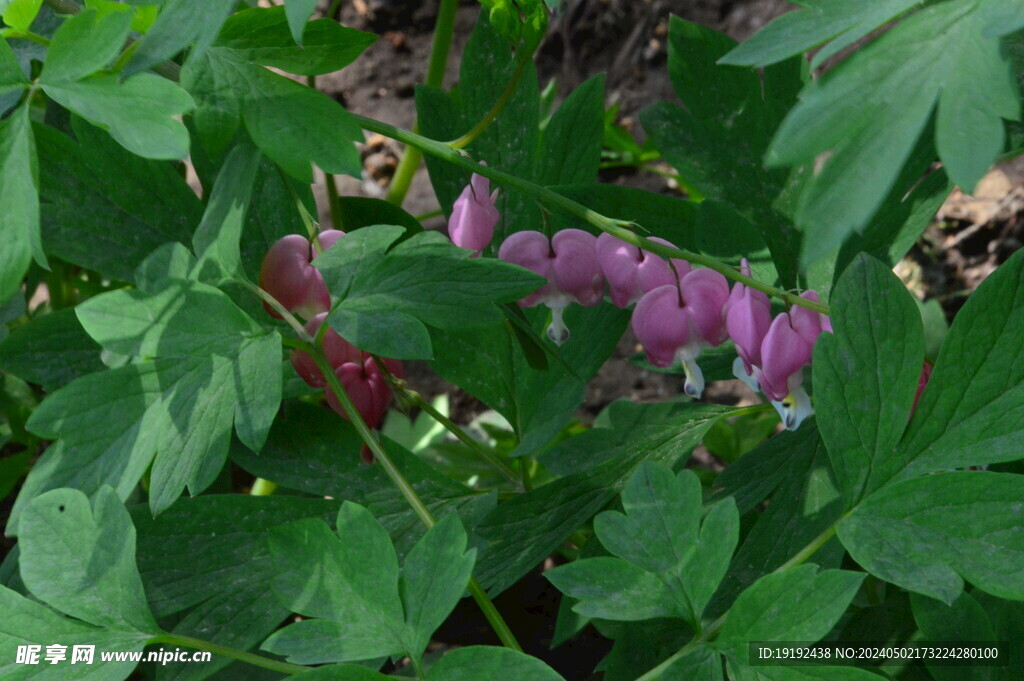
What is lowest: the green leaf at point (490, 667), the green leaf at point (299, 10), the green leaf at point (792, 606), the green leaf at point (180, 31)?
the green leaf at point (490, 667)

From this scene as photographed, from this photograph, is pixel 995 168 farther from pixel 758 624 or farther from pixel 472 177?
pixel 758 624

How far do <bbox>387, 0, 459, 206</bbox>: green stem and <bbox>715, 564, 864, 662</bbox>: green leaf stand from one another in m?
0.82

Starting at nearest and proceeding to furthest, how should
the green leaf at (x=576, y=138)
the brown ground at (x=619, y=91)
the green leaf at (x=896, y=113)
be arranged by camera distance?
the green leaf at (x=896, y=113) → the green leaf at (x=576, y=138) → the brown ground at (x=619, y=91)

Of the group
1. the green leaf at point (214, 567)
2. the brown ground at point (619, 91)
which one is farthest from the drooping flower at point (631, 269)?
the brown ground at point (619, 91)

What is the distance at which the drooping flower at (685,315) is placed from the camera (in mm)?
892

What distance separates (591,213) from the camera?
804 mm

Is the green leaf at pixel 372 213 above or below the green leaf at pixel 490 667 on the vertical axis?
above

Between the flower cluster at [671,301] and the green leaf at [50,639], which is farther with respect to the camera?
the flower cluster at [671,301]

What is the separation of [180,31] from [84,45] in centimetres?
9

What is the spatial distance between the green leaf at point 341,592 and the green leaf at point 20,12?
50 centimetres

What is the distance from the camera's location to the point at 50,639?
74 cm

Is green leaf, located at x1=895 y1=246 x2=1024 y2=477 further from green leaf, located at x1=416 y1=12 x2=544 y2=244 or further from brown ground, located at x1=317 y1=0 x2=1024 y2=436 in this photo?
brown ground, located at x1=317 y1=0 x2=1024 y2=436

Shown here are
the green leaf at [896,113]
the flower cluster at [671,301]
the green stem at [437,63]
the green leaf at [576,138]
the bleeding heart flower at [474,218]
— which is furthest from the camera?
the green stem at [437,63]

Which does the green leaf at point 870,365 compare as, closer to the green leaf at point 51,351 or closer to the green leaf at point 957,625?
the green leaf at point 957,625
